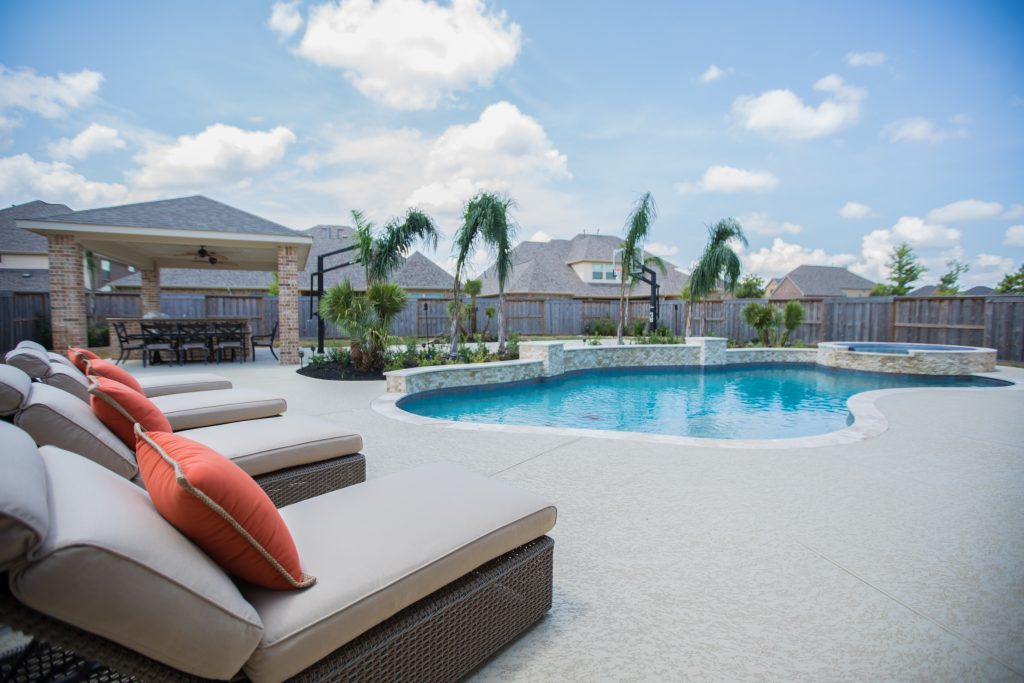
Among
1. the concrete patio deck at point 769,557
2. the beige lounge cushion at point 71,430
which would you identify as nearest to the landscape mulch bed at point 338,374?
the concrete patio deck at point 769,557

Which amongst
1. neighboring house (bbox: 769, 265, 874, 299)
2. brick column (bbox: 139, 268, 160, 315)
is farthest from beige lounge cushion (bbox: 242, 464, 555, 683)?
neighboring house (bbox: 769, 265, 874, 299)

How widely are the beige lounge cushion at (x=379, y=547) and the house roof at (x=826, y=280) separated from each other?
154ft

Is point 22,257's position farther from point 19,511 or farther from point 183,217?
point 19,511

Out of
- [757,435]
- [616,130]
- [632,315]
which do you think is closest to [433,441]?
[757,435]

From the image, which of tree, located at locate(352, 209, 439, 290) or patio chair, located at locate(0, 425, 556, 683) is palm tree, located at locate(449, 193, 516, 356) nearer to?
tree, located at locate(352, 209, 439, 290)

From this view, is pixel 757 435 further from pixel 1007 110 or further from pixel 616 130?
pixel 616 130

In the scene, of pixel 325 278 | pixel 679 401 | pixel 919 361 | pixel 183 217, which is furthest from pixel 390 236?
pixel 325 278

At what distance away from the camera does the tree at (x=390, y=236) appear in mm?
12008

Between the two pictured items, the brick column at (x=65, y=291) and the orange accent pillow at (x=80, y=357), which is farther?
the brick column at (x=65, y=291)

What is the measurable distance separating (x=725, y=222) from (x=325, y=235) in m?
22.4

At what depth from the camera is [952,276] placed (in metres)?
41.8

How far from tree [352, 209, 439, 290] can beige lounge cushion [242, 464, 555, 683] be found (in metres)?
10.5

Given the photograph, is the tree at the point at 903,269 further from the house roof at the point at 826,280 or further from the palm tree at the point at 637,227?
the palm tree at the point at 637,227

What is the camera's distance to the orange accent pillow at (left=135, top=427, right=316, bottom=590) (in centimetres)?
123
